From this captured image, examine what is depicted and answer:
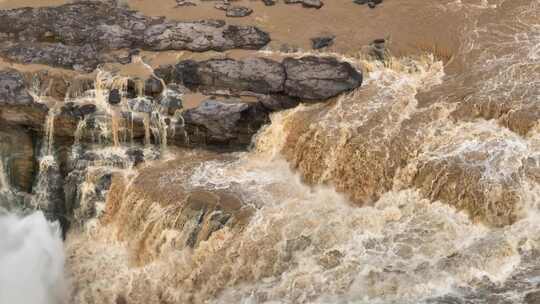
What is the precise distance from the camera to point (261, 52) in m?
17.3

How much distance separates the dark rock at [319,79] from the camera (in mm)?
15969

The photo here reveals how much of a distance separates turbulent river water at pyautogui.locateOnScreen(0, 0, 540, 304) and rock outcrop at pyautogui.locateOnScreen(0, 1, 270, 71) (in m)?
1.65

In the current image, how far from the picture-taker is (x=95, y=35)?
18.5 meters

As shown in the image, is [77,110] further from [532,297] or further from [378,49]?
[532,297]

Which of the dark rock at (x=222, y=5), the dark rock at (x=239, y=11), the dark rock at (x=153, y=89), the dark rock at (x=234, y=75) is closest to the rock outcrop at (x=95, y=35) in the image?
the dark rock at (x=239, y=11)

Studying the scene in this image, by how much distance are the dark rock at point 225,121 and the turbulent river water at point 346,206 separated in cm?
33

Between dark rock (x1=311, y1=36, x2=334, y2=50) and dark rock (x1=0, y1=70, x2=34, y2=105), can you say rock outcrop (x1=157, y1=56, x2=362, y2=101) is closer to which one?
dark rock (x1=311, y1=36, x2=334, y2=50)

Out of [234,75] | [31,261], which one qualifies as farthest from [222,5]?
[31,261]

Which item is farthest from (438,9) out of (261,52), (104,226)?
(104,226)

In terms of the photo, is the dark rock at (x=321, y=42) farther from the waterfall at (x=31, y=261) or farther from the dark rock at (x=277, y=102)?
the waterfall at (x=31, y=261)

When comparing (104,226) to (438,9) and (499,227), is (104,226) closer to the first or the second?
(499,227)

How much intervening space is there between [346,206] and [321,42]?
5.00m

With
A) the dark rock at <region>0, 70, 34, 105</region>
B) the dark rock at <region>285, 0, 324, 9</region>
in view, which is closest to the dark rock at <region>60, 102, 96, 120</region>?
the dark rock at <region>0, 70, 34, 105</region>

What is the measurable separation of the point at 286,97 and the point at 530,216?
606cm
